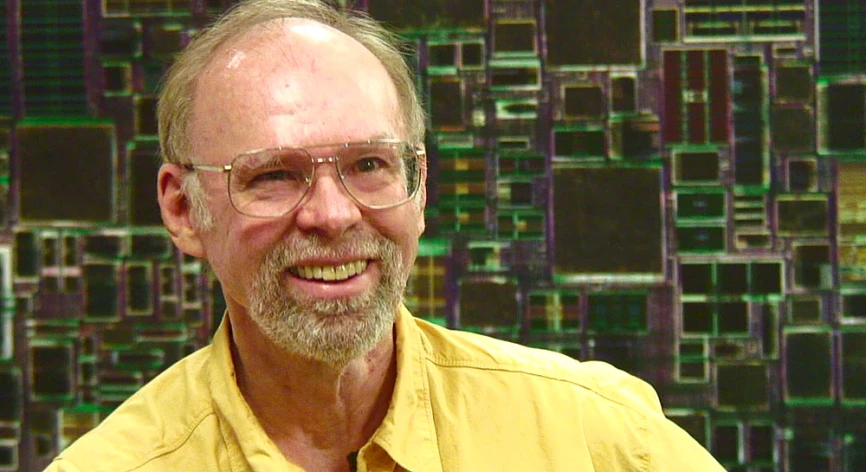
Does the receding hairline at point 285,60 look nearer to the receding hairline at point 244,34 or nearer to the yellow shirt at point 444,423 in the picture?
the receding hairline at point 244,34

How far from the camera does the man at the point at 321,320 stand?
1230 millimetres

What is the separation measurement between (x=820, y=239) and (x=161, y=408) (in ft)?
3.99

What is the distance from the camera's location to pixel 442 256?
6.30ft

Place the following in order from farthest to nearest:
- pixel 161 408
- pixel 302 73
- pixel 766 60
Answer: pixel 766 60 → pixel 161 408 → pixel 302 73

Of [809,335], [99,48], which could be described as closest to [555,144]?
[809,335]

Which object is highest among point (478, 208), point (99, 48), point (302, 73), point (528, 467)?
point (99, 48)

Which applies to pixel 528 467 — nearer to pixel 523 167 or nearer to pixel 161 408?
pixel 161 408

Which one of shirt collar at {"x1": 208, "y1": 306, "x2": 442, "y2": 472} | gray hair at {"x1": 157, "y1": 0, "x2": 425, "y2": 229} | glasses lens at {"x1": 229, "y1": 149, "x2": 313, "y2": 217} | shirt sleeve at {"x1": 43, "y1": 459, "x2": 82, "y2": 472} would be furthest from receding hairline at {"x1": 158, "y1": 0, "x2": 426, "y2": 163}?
shirt sleeve at {"x1": 43, "y1": 459, "x2": 82, "y2": 472}

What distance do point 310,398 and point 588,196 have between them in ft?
2.58

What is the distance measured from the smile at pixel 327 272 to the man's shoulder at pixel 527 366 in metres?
0.23

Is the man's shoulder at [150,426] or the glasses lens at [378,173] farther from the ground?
the glasses lens at [378,173]

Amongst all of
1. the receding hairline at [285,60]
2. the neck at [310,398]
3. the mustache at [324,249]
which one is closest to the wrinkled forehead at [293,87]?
the receding hairline at [285,60]

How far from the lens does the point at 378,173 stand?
125 centimetres

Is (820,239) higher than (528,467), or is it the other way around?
(820,239)
